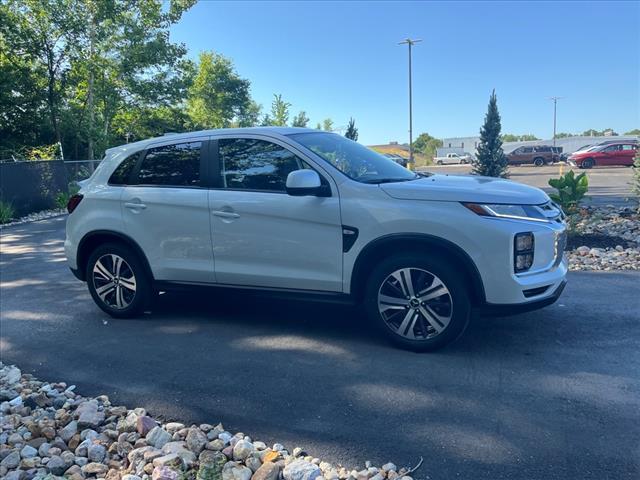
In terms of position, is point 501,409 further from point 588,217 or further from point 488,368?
point 588,217

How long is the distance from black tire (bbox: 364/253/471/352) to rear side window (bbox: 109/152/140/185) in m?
2.71

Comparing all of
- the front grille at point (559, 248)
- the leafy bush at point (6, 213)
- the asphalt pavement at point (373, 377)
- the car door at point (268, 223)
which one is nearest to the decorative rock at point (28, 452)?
the asphalt pavement at point (373, 377)

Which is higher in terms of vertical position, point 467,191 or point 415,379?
point 467,191

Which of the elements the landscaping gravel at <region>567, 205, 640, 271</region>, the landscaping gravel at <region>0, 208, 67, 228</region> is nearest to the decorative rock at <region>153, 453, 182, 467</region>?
the landscaping gravel at <region>567, 205, 640, 271</region>

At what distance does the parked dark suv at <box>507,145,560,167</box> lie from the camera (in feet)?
145

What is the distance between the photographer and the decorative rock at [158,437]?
3047 mm

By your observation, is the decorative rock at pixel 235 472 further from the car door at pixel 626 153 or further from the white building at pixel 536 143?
the white building at pixel 536 143

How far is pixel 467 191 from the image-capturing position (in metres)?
4.04

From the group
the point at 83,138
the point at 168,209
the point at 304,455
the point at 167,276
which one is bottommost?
the point at 304,455

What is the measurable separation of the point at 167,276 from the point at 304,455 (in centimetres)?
269

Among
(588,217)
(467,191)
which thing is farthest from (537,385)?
(588,217)

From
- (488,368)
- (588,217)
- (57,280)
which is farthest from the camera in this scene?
(588,217)

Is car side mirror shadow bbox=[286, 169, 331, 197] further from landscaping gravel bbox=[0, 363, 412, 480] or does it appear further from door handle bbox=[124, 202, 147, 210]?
landscaping gravel bbox=[0, 363, 412, 480]

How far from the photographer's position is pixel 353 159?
476 cm
